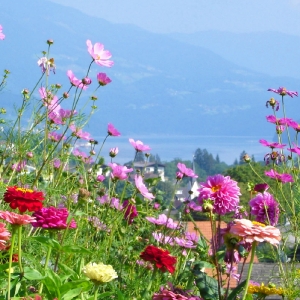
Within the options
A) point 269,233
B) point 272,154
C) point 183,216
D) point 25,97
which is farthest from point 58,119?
point 269,233

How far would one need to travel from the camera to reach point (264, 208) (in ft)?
7.43

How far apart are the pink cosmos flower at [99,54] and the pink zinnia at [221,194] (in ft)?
3.73

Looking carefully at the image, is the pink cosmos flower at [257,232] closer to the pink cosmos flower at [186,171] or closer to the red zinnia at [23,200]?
the red zinnia at [23,200]

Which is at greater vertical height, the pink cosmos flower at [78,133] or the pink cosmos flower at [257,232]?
the pink cosmos flower at [78,133]

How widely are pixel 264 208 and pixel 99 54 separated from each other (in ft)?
3.57

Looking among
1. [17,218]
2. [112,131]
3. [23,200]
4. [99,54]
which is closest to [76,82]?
[99,54]

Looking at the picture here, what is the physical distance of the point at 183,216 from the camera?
3.15 metres

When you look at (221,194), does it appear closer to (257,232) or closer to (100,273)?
(257,232)

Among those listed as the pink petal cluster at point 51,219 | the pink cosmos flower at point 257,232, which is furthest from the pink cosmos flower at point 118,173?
the pink cosmos flower at point 257,232

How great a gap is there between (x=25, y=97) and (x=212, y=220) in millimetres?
1434

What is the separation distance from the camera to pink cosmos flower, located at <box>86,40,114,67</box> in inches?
112

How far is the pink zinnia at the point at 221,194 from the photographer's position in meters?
1.87

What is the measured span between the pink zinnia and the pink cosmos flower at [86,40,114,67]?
1.14 meters

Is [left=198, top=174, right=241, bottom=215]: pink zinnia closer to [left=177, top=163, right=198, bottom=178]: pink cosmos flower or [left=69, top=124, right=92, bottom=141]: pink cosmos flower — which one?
[left=177, top=163, right=198, bottom=178]: pink cosmos flower
